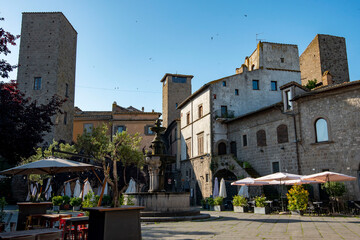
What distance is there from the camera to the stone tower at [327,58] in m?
43.1

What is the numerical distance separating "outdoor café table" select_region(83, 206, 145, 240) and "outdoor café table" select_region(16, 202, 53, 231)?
4077 millimetres

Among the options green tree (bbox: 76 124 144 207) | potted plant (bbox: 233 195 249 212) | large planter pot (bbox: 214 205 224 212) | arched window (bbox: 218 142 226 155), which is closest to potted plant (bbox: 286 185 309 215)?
potted plant (bbox: 233 195 249 212)

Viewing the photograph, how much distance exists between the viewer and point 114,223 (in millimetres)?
6219

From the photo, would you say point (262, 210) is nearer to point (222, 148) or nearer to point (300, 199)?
point (300, 199)

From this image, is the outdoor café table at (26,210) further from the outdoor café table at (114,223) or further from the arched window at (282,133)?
the arched window at (282,133)

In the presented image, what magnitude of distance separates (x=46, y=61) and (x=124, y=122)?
1292 cm

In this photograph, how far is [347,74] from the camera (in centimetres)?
4466

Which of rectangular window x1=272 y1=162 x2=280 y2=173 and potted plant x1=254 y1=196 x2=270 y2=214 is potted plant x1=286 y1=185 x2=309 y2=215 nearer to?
potted plant x1=254 y1=196 x2=270 y2=214

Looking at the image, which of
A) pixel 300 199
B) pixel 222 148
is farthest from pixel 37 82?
pixel 300 199

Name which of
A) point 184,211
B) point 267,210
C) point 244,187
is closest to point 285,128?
point 244,187

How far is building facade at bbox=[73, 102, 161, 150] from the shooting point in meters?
42.7

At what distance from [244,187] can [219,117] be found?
9.55 meters

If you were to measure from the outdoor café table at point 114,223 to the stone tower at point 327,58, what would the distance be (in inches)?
1664

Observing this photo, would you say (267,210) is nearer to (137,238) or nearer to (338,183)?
(338,183)
